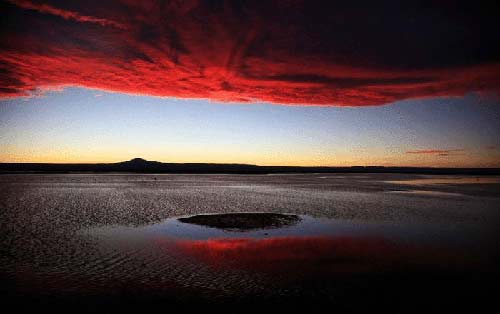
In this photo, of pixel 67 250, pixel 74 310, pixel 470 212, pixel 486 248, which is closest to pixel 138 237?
pixel 67 250

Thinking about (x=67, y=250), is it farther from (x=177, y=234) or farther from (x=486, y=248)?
(x=486, y=248)

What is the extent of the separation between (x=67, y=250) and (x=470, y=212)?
36.9 metres

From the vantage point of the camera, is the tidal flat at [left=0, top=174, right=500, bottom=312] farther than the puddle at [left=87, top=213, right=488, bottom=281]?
No

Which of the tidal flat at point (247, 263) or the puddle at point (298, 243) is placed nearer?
the tidal flat at point (247, 263)

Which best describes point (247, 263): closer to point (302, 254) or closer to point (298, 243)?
point (302, 254)

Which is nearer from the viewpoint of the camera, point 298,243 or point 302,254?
point 302,254

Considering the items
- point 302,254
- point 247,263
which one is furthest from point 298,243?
point 247,263

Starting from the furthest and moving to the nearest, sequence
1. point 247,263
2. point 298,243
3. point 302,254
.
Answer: point 298,243 < point 302,254 < point 247,263

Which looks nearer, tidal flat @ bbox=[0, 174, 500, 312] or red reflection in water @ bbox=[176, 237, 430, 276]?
tidal flat @ bbox=[0, 174, 500, 312]

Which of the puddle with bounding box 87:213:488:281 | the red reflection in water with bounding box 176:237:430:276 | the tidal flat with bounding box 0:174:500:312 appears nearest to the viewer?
the tidal flat with bounding box 0:174:500:312

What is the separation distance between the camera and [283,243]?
910 inches

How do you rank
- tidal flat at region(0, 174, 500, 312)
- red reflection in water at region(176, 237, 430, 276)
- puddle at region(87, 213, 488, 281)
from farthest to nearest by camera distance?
puddle at region(87, 213, 488, 281)
red reflection in water at region(176, 237, 430, 276)
tidal flat at region(0, 174, 500, 312)

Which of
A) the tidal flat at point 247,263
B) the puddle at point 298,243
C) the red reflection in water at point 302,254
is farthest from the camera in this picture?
the puddle at point 298,243

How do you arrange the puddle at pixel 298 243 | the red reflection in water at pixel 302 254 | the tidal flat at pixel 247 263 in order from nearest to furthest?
the tidal flat at pixel 247 263, the red reflection in water at pixel 302 254, the puddle at pixel 298 243
